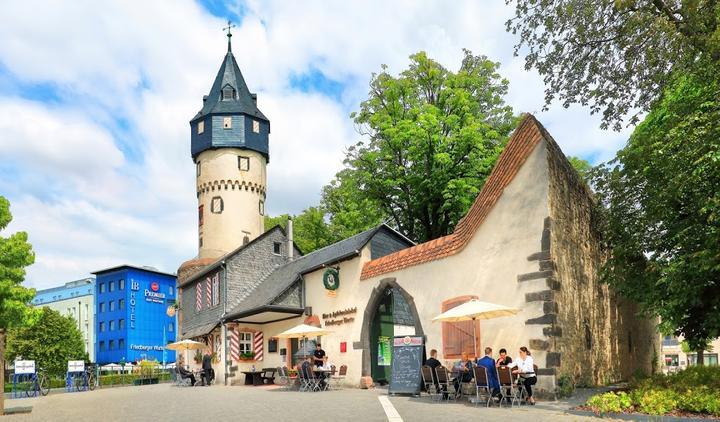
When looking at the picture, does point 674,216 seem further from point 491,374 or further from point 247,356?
point 247,356

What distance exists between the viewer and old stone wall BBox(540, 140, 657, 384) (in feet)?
46.1

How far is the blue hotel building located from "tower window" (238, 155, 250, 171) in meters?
35.5

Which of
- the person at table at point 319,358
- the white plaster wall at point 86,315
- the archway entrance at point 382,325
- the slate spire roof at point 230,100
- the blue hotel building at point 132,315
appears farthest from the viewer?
the white plaster wall at point 86,315

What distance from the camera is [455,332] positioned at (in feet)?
53.3

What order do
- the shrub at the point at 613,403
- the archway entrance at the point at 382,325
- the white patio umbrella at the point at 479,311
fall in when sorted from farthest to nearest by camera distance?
the archway entrance at the point at 382,325, the white patio umbrella at the point at 479,311, the shrub at the point at 613,403

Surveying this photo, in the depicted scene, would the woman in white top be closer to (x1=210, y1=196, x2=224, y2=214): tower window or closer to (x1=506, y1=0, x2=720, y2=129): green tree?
(x1=506, y1=0, x2=720, y2=129): green tree

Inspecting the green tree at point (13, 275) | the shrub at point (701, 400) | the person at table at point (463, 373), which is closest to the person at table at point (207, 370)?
the green tree at point (13, 275)

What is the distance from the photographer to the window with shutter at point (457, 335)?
1566 centimetres

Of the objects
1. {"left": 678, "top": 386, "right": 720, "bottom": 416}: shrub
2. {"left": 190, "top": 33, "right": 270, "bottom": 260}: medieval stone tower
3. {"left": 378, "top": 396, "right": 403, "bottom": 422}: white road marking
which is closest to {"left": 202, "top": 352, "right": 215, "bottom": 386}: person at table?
{"left": 190, "top": 33, "right": 270, "bottom": 260}: medieval stone tower

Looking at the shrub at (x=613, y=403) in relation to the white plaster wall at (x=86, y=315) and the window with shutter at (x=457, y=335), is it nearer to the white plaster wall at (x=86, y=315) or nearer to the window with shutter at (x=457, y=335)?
the window with shutter at (x=457, y=335)

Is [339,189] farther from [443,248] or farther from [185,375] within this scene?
[443,248]

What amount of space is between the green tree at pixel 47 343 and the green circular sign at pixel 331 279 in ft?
111

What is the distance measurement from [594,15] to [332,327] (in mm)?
12732

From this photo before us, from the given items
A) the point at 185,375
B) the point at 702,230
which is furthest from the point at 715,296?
the point at 185,375
